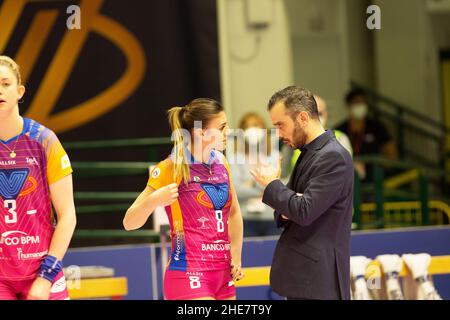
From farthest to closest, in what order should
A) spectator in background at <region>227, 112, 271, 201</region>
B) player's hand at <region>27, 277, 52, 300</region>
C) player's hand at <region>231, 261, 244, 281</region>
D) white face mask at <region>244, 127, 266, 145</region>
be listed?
white face mask at <region>244, 127, 266, 145</region> → spectator in background at <region>227, 112, 271, 201</region> → player's hand at <region>231, 261, 244, 281</region> → player's hand at <region>27, 277, 52, 300</region>

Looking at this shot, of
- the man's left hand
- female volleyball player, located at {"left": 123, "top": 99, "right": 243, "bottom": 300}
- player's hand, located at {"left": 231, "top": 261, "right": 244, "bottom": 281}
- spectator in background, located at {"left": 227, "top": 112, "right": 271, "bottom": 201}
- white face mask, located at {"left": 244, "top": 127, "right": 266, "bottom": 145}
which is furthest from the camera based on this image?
white face mask, located at {"left": 244, "top": 127, "right": 266, "bottom": 145}

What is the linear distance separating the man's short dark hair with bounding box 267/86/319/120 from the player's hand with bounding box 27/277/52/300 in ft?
4.42

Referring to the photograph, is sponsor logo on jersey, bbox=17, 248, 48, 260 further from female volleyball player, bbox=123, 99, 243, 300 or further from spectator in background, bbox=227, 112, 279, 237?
spectator in background, bbox=227, 112, 279, 237

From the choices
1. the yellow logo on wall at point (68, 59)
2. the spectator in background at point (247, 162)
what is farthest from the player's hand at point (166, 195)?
the yellow logo on wall at point (68, 59)

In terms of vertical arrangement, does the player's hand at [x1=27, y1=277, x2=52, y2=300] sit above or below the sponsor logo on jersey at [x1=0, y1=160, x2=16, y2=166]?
below

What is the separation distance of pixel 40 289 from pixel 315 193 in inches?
51.9

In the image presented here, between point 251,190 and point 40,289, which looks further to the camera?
A: point 251,190

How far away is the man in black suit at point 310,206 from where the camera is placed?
13.1 ft

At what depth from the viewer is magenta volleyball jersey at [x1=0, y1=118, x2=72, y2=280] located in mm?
3926

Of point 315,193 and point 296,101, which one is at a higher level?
point 296,101

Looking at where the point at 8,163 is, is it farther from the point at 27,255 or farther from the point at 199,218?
the point at 199,218

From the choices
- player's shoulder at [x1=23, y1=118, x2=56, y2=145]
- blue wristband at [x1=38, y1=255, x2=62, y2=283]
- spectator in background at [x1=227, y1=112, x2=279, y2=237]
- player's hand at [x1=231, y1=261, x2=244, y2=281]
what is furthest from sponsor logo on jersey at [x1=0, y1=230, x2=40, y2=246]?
spectator in background at [x1=227, y1=112, x2=279, y2=237]

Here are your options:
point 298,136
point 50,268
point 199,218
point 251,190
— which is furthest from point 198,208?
point 251,190

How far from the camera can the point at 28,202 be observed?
3.96 metres
